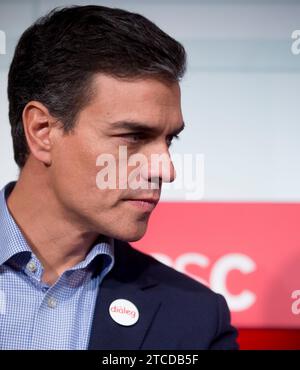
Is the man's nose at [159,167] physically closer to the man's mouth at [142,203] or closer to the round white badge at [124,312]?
the man's mouth at [142,203]

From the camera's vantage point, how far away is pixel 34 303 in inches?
41.1

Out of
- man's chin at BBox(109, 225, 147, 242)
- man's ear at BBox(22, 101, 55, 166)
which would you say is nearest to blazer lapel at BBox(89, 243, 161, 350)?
man's chin at BBox(109, 225, 147, 242)

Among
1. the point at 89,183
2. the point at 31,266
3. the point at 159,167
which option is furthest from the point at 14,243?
the point at 159,167

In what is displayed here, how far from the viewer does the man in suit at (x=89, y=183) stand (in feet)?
3.39

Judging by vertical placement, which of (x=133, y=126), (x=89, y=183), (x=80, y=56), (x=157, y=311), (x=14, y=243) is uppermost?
(x=80, y=56)

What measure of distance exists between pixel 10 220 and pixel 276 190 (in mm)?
565

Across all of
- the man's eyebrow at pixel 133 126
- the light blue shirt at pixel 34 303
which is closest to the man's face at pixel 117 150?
the man's eyebrow at pixel 133 126

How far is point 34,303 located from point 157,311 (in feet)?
0.75

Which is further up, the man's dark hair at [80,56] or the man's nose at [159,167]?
the man's dark hair at [80,56]

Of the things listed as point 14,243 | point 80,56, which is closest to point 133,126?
point 80,56

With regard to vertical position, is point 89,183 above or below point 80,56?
below

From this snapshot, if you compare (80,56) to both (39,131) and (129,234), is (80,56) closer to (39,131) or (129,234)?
(39,131)

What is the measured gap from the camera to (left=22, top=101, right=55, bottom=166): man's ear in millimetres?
1079
